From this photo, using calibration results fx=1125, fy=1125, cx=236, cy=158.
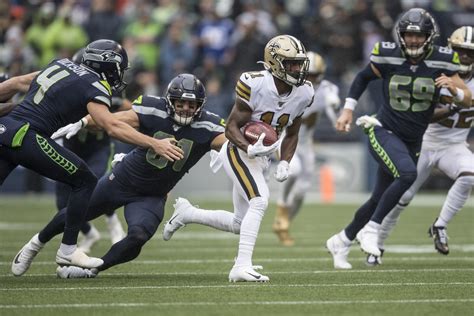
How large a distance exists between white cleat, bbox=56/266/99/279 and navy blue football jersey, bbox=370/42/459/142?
2665 mm

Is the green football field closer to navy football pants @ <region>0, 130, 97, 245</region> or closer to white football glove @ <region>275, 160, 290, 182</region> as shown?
navy football pants @ <region>0, 130, 97, 245</region>

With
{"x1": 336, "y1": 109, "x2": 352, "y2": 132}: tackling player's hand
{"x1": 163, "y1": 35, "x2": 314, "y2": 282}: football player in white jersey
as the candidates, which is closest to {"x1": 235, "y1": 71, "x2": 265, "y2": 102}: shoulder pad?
{"x1": 163, "y1": 35, "x2": 314, "y2": 282}: football player in white jersey

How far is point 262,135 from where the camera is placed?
24.8 ft

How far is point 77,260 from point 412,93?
9.76 ft

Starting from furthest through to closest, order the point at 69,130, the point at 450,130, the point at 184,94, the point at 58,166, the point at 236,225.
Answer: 1. the point at 450,130
2. the point at 69,130
3. the point at 236,225
4. the point at 184,94
5. the point at 58,166

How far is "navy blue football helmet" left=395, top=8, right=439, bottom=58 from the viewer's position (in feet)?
28.4

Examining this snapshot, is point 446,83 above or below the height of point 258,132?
above

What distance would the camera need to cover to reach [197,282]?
761 cm

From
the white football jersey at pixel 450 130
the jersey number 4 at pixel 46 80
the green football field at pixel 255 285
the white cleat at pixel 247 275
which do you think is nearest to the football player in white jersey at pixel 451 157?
the white football jersey at pixel 450 130

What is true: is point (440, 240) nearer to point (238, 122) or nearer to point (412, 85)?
point (412, 85)

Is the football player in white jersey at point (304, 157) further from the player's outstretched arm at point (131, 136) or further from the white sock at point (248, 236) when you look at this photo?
the player's outstretched arm at point (131, 136)

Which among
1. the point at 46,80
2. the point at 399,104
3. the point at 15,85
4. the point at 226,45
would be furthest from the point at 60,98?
the point at 226,45

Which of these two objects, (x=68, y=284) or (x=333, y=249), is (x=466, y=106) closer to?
(x=333, y=249)

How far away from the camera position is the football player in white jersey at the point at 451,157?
30.4 ft
